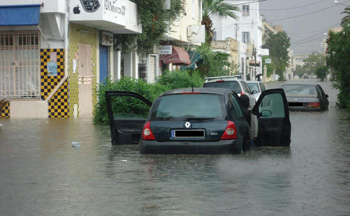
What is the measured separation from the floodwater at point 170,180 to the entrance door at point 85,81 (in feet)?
38.1

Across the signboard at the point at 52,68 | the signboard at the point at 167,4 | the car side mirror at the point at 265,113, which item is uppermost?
the signboard at the point at 167,4

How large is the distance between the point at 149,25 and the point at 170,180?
23121 mm

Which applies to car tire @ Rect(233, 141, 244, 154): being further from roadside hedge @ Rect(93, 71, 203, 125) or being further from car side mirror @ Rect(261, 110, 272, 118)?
roadside hedge @ Rect(93, 71, 203, 125)

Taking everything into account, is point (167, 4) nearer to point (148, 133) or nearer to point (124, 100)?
point (124, 100)

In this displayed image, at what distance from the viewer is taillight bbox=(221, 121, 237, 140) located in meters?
11.9

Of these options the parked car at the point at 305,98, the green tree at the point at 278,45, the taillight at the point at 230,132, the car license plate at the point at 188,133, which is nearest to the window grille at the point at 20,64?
the parked car at the point at 305,98

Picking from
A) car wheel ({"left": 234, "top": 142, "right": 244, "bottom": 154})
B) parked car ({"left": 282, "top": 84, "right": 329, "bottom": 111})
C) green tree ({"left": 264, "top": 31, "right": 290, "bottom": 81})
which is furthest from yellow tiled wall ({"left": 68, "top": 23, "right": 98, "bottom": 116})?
green tree ({"left": 264, "top": 31, "right": 290, "bottom": 81})

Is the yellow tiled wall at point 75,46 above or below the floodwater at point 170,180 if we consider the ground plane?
above

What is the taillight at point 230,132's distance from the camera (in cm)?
1187

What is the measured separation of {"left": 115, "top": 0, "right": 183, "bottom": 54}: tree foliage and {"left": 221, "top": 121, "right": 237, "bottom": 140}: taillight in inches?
791

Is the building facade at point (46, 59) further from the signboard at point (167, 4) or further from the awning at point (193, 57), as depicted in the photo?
the awning at point (193, 57)

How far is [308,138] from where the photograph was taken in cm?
1706

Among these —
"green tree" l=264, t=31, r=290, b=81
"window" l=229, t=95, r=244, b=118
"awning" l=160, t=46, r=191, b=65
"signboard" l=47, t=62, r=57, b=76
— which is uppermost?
"green tree" l=264, t=31, r=290, b=81

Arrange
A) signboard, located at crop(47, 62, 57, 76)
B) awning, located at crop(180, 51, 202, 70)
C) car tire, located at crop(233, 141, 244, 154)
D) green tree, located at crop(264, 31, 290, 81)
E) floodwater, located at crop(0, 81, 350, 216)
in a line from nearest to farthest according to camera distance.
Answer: floodwater, located at crop(0, 81, 350, 216) → car tire, located at crop(233, 141, 244, 154) → signboard, located at crop(47, 62, 57, 76) → awning, located at crop(180, 51, 202, 70) → green tree, located at crop(264, 31, 290, 81)
